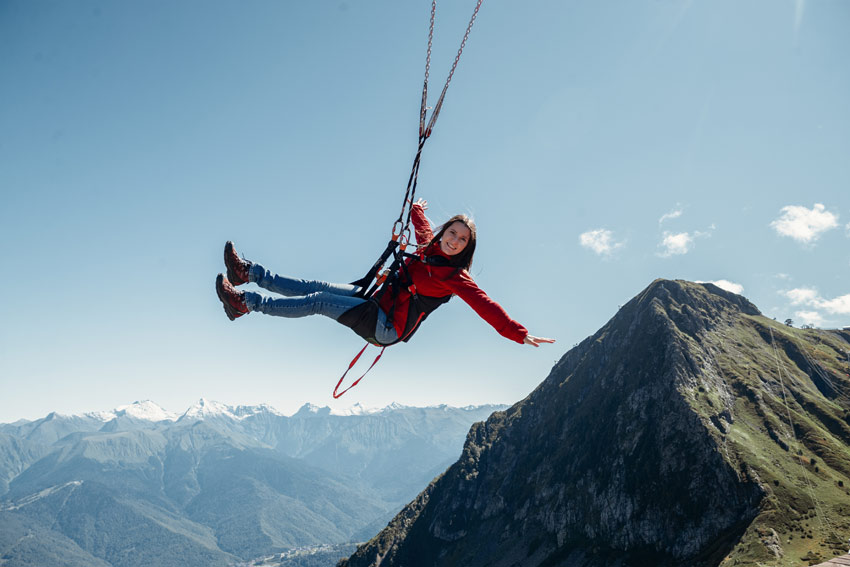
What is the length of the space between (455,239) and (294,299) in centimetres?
297

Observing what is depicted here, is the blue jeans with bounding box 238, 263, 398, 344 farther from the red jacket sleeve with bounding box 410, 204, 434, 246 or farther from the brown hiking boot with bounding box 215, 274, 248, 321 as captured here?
the red jacket sleeve with bounding box 410, 204, 434, 246

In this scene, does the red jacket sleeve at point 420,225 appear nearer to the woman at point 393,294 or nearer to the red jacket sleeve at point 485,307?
the woman at point 393,294

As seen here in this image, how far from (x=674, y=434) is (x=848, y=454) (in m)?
38.4

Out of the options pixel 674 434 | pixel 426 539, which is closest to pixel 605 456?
pixel 674 434

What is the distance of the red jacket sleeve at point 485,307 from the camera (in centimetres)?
756

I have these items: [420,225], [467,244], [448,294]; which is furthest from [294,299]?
[420,225]

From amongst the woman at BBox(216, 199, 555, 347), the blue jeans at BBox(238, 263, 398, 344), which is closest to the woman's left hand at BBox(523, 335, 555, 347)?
the woman at BBox(216, 199, 555, 347)

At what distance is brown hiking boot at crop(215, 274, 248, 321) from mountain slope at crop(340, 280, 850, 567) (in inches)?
4652

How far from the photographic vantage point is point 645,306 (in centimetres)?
18362

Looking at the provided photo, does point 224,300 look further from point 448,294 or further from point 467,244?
point 467,244

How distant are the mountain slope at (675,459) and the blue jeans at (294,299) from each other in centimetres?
11711

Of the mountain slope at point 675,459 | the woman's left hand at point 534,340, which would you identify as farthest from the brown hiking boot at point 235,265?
the mountain slope at point 675,459

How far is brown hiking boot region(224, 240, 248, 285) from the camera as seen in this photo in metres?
8.06

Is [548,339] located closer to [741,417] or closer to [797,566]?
[797,566]
